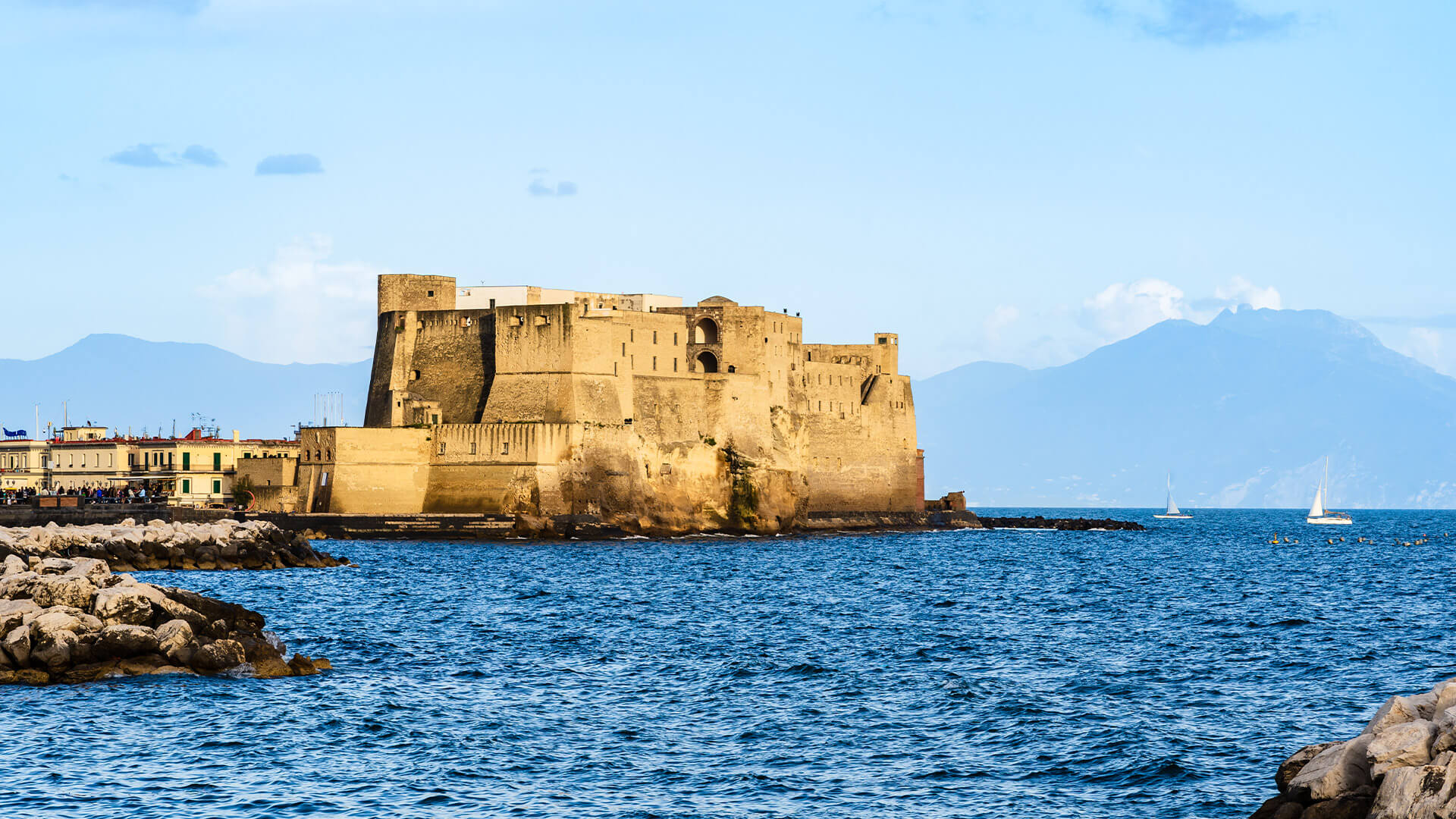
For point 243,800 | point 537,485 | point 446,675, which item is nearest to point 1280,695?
point 446,675

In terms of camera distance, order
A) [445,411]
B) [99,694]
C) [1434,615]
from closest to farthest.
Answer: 1. [99,694]
2. [1434,615]
3. [445,411]

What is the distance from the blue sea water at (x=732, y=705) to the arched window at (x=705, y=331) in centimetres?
2611

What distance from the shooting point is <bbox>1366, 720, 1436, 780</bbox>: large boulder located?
Result: 1106cm

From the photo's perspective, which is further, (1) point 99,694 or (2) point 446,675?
(2) point 446,675

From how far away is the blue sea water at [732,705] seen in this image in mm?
13734

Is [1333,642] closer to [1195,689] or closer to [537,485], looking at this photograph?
[1195,689]

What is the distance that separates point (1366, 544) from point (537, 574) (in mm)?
42398

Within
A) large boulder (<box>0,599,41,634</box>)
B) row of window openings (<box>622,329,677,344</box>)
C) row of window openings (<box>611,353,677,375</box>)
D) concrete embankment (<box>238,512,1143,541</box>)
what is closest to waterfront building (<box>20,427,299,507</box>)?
concrete embankment (<box>238,512,1143,541</box>)

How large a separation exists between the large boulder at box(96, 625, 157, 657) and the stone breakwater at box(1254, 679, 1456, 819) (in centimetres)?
1260

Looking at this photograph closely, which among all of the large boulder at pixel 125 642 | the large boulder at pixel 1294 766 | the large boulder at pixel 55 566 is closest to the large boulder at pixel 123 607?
the large boulder at pixel 125 642

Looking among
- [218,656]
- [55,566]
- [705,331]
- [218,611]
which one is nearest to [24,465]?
[705,331]

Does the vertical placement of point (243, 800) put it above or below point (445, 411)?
below

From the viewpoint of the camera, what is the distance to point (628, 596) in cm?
3244

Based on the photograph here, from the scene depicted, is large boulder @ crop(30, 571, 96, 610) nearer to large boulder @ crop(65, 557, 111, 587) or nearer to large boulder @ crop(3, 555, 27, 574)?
large boulder @ crop(65, 557, 111, 587)
